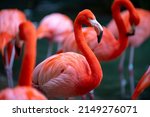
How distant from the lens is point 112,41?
254 centimetres

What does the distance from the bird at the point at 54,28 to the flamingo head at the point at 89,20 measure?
42 centimetres

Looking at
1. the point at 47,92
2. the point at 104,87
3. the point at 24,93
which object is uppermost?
the point at 24,93

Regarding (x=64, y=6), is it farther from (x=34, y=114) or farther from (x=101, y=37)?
(x=34, y=114)

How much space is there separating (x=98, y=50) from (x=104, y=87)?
438 millimetres

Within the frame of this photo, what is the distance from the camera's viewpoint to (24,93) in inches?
71.7

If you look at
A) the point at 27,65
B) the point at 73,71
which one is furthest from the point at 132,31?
the point at 27,65

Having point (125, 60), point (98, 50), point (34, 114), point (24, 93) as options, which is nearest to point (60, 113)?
point (34, 114)

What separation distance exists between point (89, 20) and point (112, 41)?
36cm

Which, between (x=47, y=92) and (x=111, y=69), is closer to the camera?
(x=47, y=92)

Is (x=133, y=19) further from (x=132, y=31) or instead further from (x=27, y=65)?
(x=27, y=65)

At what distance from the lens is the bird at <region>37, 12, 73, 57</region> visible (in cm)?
278

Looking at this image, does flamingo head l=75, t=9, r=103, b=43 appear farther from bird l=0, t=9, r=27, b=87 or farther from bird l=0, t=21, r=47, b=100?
bird l=0, t=9, r=27, b=87

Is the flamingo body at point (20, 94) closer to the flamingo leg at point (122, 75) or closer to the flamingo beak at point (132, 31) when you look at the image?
the flamingo beak at point (132, 31)

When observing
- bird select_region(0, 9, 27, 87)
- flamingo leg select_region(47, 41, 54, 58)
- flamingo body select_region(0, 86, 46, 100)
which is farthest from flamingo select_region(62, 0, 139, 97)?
flamingo body select_region(0, 86, 46, 100)
